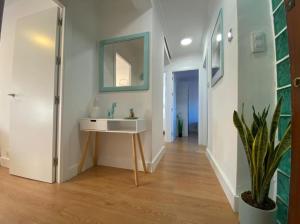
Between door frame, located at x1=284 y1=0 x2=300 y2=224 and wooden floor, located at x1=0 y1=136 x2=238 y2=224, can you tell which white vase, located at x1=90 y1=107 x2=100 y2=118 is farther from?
door frame, located at x1=284 y1=0 x2=300 y2=224

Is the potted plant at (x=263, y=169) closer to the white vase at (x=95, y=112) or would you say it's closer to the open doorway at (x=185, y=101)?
the white vase at (x=95, y=112)

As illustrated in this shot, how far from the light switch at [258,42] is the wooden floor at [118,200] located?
1296mm

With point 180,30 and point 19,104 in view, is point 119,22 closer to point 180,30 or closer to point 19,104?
point 180,30

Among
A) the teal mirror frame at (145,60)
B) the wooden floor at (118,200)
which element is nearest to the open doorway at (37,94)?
the wooden floor at (118,200)

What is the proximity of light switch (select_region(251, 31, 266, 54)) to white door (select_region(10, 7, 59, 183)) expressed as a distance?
197cm

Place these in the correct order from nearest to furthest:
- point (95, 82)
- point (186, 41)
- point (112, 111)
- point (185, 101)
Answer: point (112, 111), point (95, 82), point (186, 41), point (185, 101)

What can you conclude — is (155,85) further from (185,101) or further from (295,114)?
(185,101)

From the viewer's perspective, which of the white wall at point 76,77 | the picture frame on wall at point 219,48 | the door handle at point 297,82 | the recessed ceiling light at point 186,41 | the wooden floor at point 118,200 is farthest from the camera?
the recessed ceiling light at point 186,41

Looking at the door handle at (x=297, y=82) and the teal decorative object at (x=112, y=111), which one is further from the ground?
the door handle at (x=297, y=82)

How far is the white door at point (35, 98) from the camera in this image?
1.67 m

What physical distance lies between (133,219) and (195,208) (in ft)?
1.69

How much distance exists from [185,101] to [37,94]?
4654mm

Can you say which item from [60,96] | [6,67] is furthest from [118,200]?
[6,67]

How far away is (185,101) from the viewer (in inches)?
218
